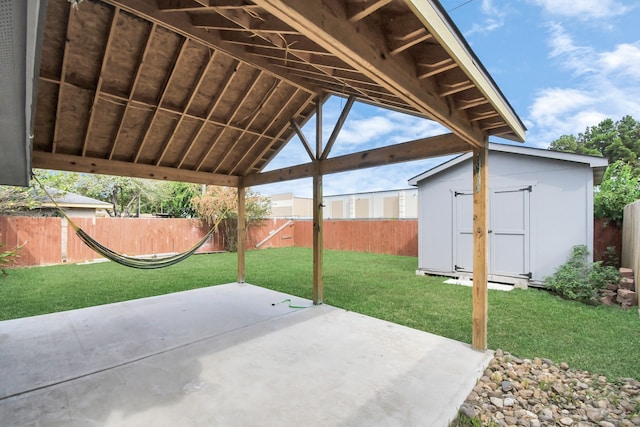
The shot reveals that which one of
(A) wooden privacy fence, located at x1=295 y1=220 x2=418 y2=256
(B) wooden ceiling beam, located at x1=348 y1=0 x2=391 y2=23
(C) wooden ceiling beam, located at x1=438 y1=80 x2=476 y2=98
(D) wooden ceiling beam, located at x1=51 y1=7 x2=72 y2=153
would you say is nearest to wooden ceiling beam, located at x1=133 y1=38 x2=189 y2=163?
(D) wooden ceiling beam, located at x1=51 y1=7 x2=72 y2=153

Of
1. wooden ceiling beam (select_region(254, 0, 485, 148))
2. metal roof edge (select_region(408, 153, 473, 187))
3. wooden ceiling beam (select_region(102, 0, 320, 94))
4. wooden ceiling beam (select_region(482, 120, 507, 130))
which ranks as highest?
wooden ceiling beam (select_region(102, 0, 320, 94))

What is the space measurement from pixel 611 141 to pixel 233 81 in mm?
19415

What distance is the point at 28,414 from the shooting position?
200 centimetres

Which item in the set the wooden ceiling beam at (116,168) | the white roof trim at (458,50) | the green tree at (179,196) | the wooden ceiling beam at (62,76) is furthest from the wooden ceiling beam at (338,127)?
the green tree at (179,196)

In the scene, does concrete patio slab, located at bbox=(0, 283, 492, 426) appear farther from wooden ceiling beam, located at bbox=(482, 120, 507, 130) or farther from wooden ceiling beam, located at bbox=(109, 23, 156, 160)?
wooden ceiling beam, located at bbox=(109, 23, 156, 160)

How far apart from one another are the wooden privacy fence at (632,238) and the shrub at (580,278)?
33cm

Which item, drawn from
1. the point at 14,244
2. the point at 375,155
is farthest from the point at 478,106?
the point at 14,244

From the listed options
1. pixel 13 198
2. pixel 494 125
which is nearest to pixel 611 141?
pixel 494 125

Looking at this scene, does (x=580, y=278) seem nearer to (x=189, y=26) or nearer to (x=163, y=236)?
(x=189, y=26)

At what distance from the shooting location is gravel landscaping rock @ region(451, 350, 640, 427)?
2000 mm

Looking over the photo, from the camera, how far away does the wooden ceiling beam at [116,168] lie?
3824 millimetres

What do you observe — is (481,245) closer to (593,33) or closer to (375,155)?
(375,155)

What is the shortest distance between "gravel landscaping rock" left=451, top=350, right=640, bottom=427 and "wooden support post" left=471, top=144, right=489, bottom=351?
0.31 metres

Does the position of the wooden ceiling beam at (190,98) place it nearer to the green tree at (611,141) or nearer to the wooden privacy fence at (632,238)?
the wooden privacy fence at (632,238)
